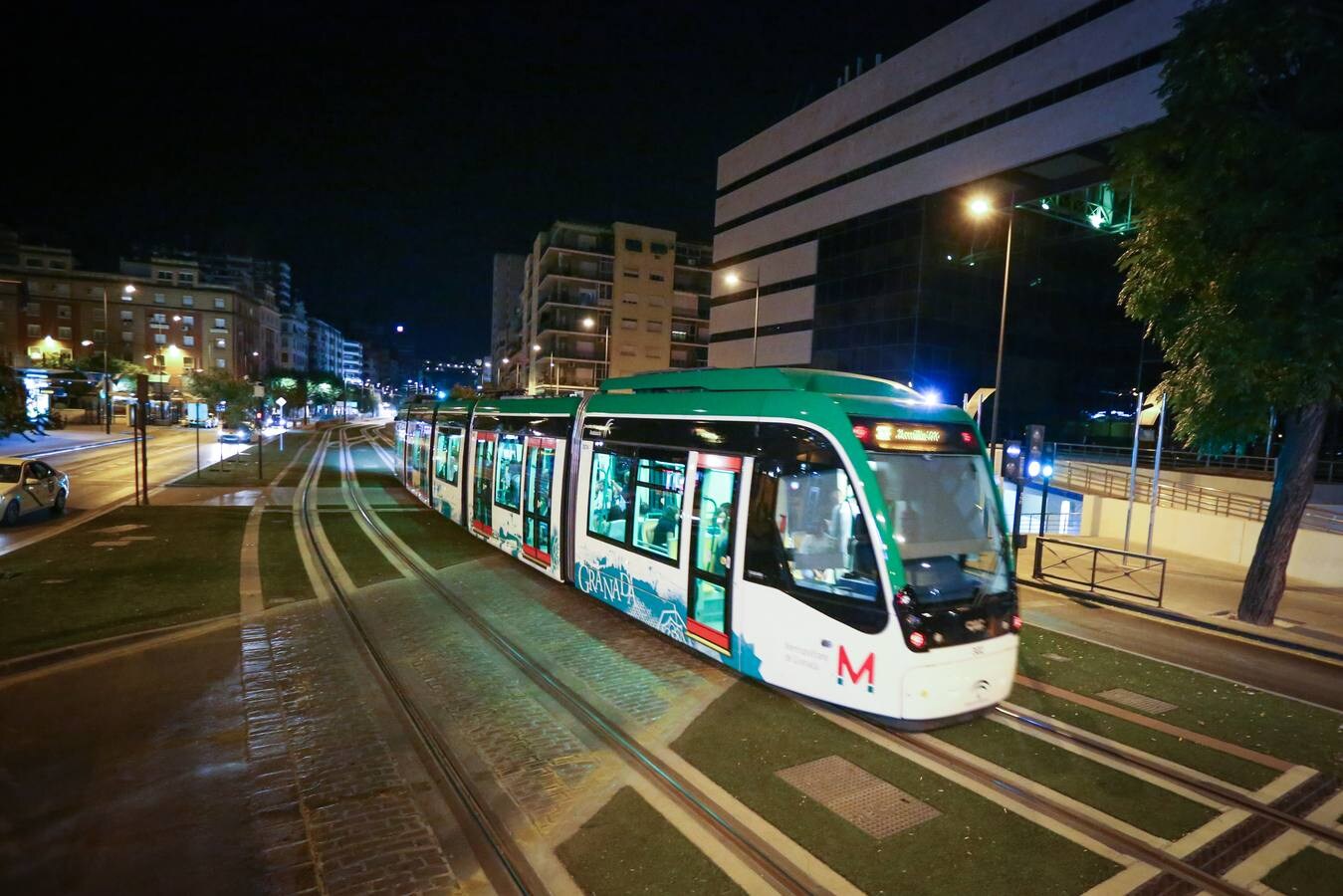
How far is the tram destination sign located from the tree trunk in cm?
812

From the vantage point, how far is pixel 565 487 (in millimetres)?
10055

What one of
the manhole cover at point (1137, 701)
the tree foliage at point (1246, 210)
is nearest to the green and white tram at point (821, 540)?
the manhole cover at point (1137, 701)

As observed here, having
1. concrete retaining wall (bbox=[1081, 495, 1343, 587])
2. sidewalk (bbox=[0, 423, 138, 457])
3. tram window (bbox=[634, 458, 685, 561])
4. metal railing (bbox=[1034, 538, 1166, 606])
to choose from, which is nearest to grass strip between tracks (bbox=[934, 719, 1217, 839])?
tram window (bbox=[634, 458, 685, 561])

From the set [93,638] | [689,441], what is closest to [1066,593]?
[689,441]

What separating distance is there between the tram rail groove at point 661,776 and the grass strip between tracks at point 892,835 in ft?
0.87

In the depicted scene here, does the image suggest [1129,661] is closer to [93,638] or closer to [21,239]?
[93,638]

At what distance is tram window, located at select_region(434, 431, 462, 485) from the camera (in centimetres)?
1567

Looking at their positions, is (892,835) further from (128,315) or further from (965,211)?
(128,315)

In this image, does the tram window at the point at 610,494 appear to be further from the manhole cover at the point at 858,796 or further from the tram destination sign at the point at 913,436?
the manhole cover at the point at 858,796

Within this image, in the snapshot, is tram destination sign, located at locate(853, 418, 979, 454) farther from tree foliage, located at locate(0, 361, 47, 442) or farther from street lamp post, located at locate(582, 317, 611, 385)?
street lamp post, located at locate(582, 317, 611, 385)

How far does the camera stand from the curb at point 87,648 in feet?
23.5

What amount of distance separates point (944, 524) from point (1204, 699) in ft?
14.5

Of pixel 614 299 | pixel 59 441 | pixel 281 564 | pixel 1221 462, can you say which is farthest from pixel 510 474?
pixel 614 299

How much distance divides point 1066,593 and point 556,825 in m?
11.9
